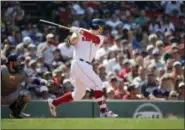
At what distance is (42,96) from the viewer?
14008 mm

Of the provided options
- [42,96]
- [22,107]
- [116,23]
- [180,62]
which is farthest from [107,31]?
[22,107]

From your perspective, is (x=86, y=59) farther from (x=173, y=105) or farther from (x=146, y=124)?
(x=173, y=105)

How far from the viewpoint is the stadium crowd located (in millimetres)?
14873

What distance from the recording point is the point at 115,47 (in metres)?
17.8

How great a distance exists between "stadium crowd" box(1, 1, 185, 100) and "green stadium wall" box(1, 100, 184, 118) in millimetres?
542

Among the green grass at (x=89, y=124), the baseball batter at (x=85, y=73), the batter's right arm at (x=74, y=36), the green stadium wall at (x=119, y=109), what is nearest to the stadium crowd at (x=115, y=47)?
the green stadium wall at (x=119, y=109)

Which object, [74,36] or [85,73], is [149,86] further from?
[74,36]

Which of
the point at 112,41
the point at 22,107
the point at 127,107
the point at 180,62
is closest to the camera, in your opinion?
the point at 22,107

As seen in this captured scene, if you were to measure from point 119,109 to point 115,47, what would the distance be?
4.42m

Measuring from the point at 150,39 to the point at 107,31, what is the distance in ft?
4.81

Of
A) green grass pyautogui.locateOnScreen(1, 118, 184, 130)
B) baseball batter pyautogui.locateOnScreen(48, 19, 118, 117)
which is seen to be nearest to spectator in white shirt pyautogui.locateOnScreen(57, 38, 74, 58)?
green grass pyautogui.locateOnScreen(1, 118, 184, 130)

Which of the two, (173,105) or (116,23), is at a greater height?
(116,23)

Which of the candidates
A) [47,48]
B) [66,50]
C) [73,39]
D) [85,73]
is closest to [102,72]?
[66,50]

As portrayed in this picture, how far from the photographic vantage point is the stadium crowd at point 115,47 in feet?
48.8
